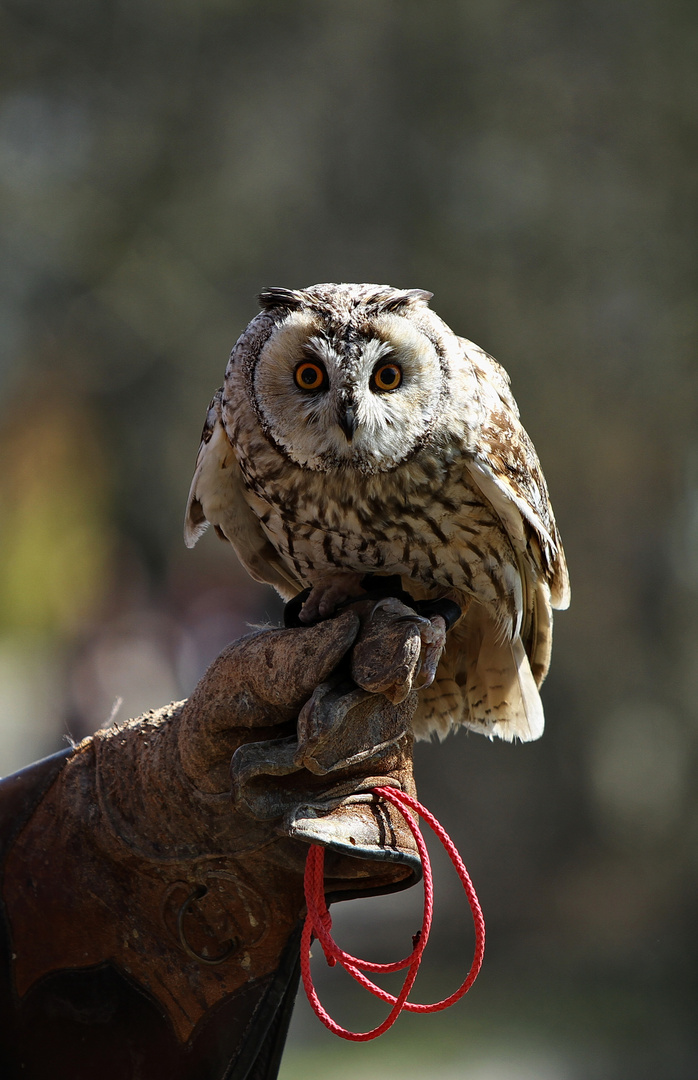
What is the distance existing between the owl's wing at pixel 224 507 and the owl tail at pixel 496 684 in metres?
0.52

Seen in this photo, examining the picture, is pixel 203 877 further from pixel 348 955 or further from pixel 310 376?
pixel 310 376

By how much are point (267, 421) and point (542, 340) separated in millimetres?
5656

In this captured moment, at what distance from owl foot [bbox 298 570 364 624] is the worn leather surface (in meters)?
0.28

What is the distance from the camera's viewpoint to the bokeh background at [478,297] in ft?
23.6

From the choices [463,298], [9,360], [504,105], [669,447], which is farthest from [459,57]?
[9,360]

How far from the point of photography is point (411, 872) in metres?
1.65

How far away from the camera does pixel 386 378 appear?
1951 mm

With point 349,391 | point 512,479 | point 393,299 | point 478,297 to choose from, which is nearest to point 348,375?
point 349,391

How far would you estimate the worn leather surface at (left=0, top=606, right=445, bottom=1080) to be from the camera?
5.38ft

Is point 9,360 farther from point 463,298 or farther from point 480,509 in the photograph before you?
point 480,509

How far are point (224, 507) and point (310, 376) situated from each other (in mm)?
501

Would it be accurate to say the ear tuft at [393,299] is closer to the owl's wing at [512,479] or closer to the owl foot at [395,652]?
the owl's wing at [512,479]

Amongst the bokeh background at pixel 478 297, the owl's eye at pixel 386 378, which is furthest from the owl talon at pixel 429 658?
the bokeh background at pixel 478 297

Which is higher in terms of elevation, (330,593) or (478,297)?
(478,297)
